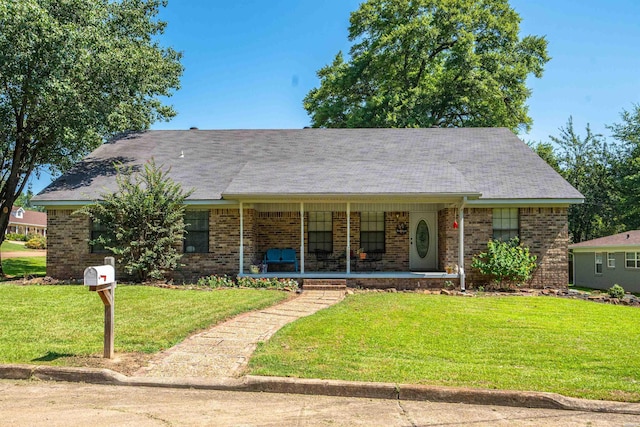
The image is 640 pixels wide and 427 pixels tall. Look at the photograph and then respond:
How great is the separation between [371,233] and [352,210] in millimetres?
1355

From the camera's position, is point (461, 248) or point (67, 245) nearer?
point (461, 248)

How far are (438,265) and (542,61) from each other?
1875 cm

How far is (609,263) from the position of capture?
2142 centimetres

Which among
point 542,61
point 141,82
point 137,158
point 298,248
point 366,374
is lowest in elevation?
point 366,374

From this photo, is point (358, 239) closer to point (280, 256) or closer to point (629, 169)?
point (280, 256)

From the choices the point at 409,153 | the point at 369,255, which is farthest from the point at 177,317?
the point at 409,153

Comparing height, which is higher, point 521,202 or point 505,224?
point 521,202

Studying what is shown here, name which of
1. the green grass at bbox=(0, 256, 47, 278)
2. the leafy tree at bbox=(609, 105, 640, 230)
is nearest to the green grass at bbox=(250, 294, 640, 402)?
the green grass at bbox=(0, 256, 47, 278)

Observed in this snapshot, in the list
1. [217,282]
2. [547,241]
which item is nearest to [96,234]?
[217,282]

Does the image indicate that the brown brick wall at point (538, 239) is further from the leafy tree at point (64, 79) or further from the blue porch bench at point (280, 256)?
the leafy tree at point (64, 79)

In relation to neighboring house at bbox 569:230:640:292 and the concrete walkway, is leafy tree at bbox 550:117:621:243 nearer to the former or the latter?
neighboring house at bbox 569:230:640:292

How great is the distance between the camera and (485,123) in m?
27.2

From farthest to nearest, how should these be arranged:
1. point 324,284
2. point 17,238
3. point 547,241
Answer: point 17,238 < point 547,241 < point 324,284

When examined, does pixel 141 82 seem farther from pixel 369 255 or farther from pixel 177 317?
pixel 177 317
